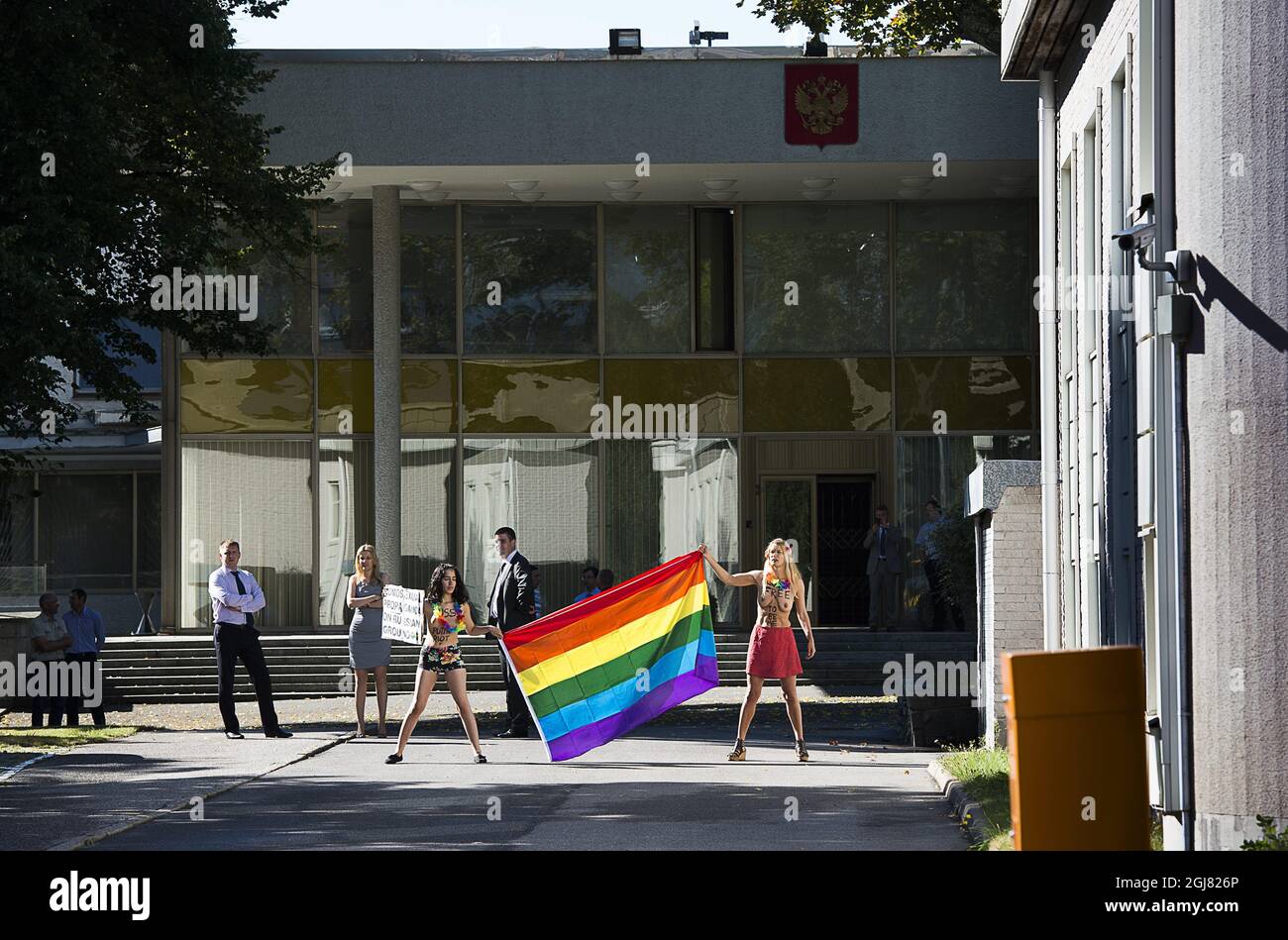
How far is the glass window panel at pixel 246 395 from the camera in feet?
109

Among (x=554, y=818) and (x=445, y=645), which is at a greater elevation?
(x=445, y=645)

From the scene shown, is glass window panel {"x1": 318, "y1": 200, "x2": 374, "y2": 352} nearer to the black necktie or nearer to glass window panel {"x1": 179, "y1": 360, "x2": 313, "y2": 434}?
glass window panel {"x1": 179, "y1": 360, "x2": 313, "y2": 434}

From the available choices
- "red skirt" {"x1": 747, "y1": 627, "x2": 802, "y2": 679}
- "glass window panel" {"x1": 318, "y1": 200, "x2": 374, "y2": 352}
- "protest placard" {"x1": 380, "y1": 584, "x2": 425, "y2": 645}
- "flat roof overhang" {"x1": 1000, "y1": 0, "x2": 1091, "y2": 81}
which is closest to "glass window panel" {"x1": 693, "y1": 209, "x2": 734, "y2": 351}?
"glass window panel" {"x1": 318, "y1": 200, "x2": 374, "y2": 352}

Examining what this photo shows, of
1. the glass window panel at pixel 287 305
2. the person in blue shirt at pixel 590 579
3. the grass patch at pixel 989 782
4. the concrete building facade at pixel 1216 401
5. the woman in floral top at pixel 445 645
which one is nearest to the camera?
the concrete building facade at pixel 1216 401

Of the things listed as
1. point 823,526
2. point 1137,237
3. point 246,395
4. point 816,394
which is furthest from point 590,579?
point 1137,237

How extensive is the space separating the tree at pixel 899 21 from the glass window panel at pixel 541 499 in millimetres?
7849

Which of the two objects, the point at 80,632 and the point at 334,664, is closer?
the point at 80,632

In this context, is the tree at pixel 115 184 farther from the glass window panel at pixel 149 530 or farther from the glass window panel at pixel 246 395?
the glass window panel at pixel 149 530

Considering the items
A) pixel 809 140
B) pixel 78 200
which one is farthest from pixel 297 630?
pixel 78 200

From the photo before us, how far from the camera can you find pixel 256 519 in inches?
1310

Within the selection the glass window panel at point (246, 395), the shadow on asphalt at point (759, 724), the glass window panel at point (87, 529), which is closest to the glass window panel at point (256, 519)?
the glass window panel at point (246, 395)

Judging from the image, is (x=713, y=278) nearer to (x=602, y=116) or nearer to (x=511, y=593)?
(x=602, y=116)

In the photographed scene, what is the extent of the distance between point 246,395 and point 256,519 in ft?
6.69

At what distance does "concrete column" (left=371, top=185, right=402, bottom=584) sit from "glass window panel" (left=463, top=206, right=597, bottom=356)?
1.46 meters
